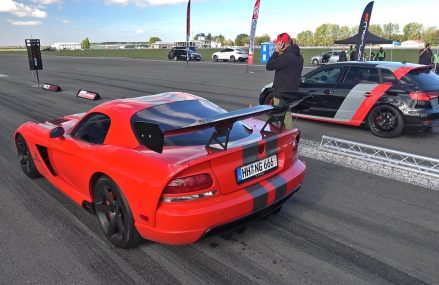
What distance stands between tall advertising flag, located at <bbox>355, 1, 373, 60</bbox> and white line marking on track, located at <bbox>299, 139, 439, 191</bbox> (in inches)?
548

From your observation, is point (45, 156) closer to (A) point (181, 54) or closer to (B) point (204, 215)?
(B) point (204, 215)

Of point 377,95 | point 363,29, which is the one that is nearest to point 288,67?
point 377,95

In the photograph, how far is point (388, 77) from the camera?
743 centimetres

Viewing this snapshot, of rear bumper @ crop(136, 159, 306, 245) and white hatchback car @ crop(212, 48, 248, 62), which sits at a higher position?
rear bumper @ crop(136, 159, 306, 245)

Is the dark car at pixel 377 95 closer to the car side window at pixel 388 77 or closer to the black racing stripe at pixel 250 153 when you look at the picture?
the car side window at pixel 388 77

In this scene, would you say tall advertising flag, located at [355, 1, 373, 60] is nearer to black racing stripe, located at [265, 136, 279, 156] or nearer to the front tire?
black racing stripe, located at [265, 136, 279, 156]

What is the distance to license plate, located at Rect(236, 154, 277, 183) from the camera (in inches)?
123

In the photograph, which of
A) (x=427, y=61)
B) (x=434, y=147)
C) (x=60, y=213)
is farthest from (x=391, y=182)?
(x=427, y=61)

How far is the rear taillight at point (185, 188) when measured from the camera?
2854 millimetres

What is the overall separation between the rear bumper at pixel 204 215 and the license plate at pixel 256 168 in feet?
0.34

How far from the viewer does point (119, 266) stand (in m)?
3.09

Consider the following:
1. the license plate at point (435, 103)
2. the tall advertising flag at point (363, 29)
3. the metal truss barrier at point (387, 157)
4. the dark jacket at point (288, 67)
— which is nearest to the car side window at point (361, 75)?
the license plate at point (435, 103)

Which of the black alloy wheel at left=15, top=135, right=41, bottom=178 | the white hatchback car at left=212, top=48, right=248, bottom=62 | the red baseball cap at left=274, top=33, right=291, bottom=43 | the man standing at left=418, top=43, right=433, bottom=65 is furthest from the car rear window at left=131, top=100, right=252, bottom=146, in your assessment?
the white hatchback car at left=212, top=48, right=248, bottom=62

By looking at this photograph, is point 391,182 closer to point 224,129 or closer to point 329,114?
point 224,129
